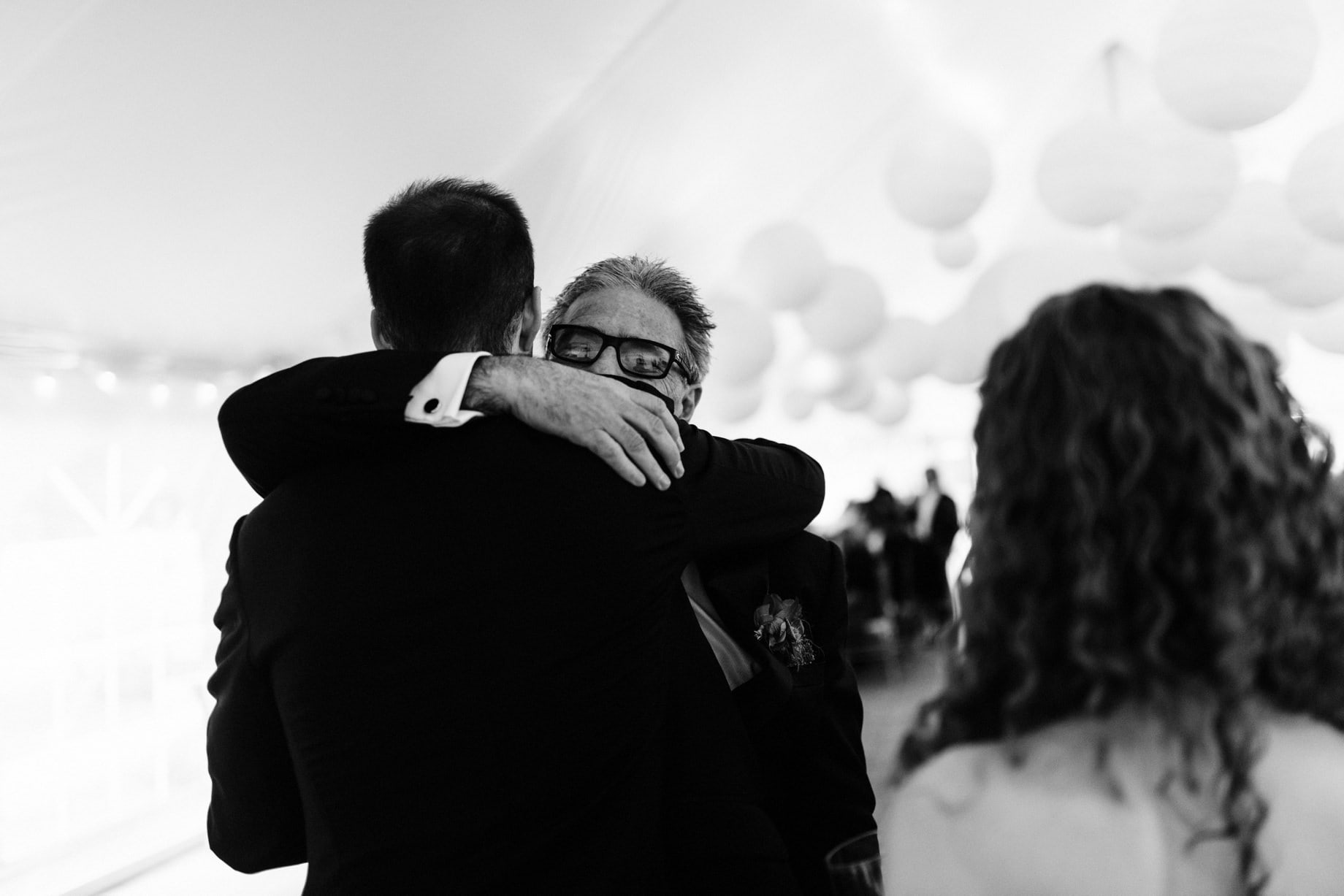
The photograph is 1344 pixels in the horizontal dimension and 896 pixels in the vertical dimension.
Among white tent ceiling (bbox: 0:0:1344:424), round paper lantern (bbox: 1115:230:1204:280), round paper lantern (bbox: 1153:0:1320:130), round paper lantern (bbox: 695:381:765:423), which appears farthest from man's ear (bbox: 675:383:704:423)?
round paper lantern (bbox: 695:381:765:423)

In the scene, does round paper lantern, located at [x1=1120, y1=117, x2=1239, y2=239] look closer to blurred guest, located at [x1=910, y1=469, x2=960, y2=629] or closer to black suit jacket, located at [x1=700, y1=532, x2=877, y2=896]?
black suit jacket, located at [x1=700, y1=532, x2=877, y2=896]

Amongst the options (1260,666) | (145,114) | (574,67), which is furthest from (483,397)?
(574,67)

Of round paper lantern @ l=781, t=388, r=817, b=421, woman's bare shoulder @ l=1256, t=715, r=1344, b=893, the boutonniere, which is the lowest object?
round paper lantern @ l=781, t=388, r=817, b=421

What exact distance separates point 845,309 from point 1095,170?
1261 mm

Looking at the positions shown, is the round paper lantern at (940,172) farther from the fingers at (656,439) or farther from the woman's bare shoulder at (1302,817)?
the woman's bare shoulder at (1302,817)

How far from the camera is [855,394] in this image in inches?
200

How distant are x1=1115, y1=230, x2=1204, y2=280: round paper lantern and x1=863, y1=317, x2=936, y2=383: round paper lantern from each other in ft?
3.36

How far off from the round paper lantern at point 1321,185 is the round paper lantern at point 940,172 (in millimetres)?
947

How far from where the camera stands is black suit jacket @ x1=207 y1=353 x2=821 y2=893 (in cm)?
74

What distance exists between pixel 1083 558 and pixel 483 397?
491mm

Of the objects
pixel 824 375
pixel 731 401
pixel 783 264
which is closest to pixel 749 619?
pixel 783 264

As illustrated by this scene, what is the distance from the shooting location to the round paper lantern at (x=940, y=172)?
3.25 metres

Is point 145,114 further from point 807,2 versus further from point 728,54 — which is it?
point 807,2

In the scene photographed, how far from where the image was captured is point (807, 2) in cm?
362
